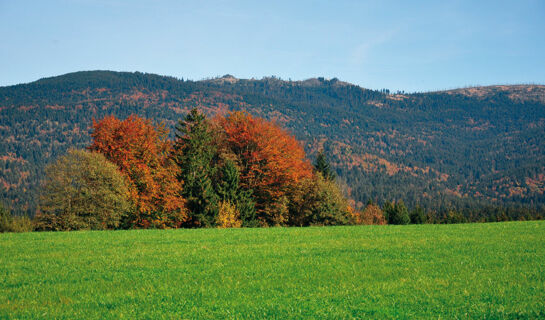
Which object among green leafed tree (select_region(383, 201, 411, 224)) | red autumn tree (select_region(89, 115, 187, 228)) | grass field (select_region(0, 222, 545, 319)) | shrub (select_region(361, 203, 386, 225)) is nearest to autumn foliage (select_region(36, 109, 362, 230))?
red autumn tree (select_region(89, 115, 187, 228))

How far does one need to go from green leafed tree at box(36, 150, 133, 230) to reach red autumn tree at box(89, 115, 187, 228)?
4748 mm

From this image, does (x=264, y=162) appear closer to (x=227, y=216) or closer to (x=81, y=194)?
(x=227, y=216)

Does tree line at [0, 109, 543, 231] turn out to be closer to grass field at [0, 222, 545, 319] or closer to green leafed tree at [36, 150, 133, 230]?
green leafed tree at [36, 150, 133, 230]

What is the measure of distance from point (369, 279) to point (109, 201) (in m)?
36.1

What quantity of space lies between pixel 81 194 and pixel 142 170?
9197 millimetres

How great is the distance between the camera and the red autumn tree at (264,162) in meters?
60.0

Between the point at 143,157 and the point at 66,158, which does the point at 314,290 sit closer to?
the point at 66,158

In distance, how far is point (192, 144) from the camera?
60.6 metres

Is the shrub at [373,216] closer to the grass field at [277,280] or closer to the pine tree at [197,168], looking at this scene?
the pine tree at [197,168]

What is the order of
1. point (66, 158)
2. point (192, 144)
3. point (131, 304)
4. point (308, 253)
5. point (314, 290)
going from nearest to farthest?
1. point (131, 304)
2. point (314, 290)
3. point (308, 253)
4. point (66, 158)
5. point (192, 144)

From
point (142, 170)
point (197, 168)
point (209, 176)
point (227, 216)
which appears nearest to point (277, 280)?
point (142, 170)

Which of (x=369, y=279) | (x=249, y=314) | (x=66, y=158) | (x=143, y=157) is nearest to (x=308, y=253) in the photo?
(x=369, y=279)

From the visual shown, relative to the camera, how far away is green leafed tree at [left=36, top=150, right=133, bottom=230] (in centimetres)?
4359

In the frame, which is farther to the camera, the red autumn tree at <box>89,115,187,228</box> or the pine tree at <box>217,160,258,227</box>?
the pine tree at <box>217,160,258,227</box>
